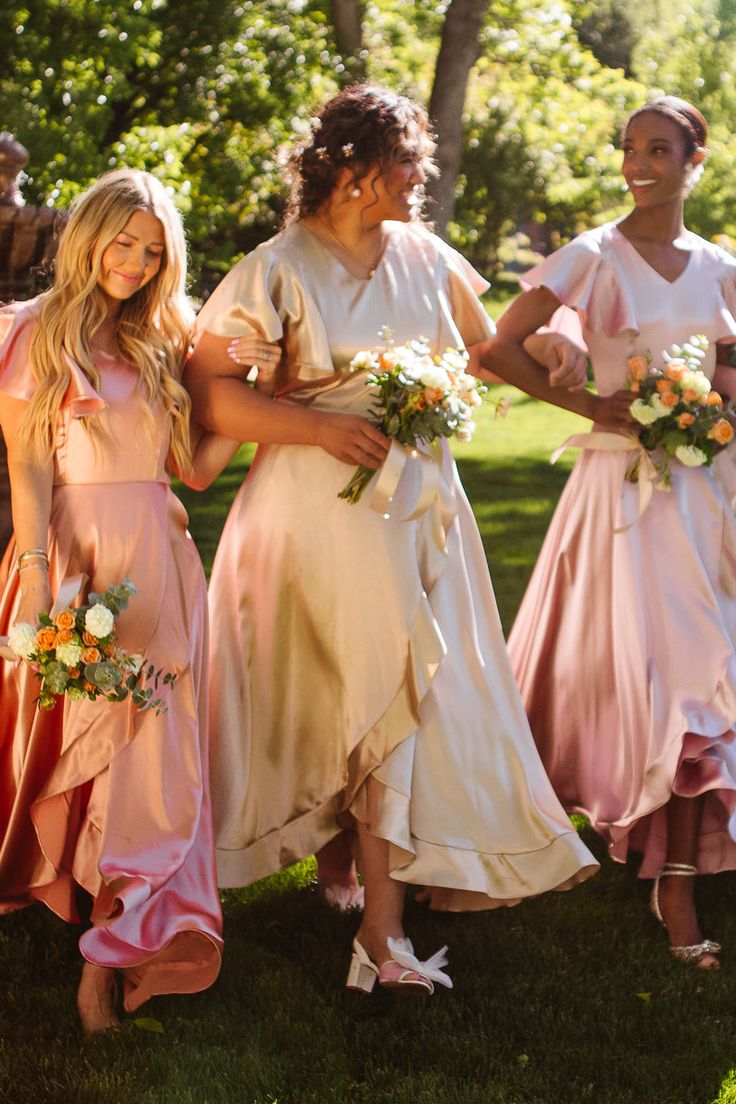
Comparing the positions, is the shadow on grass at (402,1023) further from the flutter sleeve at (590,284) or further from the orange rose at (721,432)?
the flutter sleeve at (590,284)

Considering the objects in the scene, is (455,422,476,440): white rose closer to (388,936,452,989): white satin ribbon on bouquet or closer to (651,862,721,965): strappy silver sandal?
(388,936,452,989): white satin ribbon on bouquet

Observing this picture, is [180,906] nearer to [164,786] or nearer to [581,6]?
[164,786]

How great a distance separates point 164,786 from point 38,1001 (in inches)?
28.3

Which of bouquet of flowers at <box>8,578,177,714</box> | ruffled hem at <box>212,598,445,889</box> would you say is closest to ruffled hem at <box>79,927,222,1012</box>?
ruffled hem at <box>212,598,445,889</box>

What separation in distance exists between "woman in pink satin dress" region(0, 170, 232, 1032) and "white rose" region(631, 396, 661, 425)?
58.4 inches

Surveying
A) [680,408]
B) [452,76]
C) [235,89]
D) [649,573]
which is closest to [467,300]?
[680,408]

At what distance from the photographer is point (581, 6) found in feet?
74.4

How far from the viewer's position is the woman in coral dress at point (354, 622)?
161 inches

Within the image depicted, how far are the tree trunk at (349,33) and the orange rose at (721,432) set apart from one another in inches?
452

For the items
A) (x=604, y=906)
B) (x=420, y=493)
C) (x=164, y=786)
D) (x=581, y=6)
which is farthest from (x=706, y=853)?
(x=581, y=6)

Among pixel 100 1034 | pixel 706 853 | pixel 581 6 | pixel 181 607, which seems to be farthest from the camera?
pixel 581 6

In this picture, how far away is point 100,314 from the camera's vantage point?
12.9 ft

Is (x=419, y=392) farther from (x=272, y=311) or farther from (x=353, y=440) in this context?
(x=272, y=311)

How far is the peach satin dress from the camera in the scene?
162 inches
